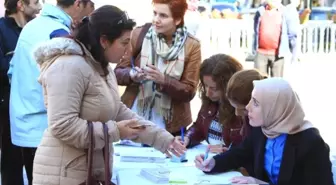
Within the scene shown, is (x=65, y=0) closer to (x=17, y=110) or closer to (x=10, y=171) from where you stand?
(x=17, y=110)

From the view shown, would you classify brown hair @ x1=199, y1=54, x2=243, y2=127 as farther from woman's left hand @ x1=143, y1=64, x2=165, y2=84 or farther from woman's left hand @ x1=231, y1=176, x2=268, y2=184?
A: woman's left hand @ x1=231, y1=176, x2=268, y2=184

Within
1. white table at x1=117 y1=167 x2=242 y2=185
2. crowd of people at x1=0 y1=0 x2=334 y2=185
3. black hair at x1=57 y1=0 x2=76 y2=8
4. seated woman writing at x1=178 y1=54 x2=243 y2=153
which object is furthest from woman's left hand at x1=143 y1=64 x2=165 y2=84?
white table at x1=117 y1=167 x2=242 y2=185

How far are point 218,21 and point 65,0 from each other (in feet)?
36.9

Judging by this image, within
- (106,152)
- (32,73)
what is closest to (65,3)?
(32,73)

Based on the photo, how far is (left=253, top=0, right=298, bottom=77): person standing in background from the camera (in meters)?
9.46

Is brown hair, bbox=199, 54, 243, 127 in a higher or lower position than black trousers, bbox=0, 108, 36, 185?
higher

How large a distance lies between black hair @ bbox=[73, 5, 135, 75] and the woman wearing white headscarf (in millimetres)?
679

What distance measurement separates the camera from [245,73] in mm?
3311

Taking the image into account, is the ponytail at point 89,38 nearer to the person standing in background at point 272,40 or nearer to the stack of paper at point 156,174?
the stack of paper at point 156,174

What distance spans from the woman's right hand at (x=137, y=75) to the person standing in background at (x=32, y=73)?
1.54 ft

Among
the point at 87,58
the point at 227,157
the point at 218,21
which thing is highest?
the point at 87,58

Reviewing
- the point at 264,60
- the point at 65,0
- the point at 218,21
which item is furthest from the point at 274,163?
the point at 218,21

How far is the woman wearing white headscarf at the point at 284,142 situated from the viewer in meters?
2.80

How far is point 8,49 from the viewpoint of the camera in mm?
4570
